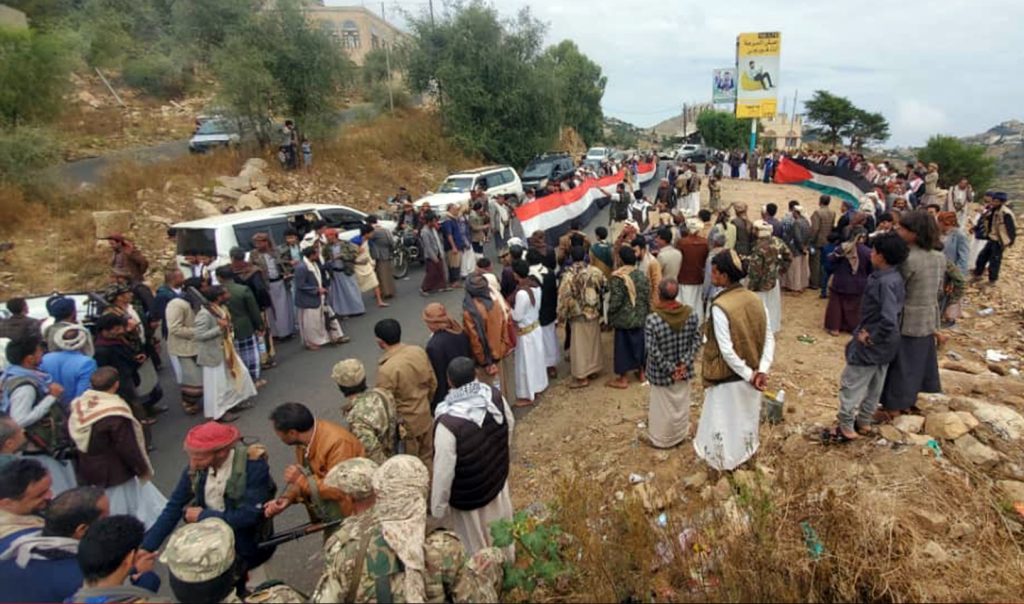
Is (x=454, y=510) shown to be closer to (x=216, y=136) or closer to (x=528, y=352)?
(x=528, y=352)

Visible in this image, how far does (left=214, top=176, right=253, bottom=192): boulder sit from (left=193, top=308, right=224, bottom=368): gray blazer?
442 inches

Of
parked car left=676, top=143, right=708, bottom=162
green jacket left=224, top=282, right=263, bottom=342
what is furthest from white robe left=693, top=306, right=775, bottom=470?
parked car left=676, top=143, right=708, bottom=162

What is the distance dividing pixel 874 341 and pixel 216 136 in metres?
19.8

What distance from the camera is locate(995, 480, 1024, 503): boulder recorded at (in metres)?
3.40

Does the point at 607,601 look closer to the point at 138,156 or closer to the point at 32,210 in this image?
the point at 32,210

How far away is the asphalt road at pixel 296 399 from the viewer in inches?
153

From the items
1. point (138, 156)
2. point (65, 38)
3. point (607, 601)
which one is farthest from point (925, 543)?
point (65, 38)

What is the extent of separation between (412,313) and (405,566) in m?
7.48

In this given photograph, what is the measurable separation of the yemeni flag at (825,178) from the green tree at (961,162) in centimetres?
1169

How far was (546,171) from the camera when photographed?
73.1 feet

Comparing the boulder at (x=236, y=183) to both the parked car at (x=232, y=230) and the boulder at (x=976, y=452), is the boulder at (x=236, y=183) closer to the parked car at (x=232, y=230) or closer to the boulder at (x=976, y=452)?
the parked car at (x=232, y=230)

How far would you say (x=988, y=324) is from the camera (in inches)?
320

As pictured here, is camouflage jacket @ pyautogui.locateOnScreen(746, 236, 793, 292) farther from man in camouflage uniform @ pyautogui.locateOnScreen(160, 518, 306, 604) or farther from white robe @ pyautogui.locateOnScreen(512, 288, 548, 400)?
man in camouflage uniform @ pyautogui.locateOnScreen(160, 518, 306, 604)

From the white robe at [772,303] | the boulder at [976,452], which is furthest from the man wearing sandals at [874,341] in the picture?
the white robe at [772,303]
